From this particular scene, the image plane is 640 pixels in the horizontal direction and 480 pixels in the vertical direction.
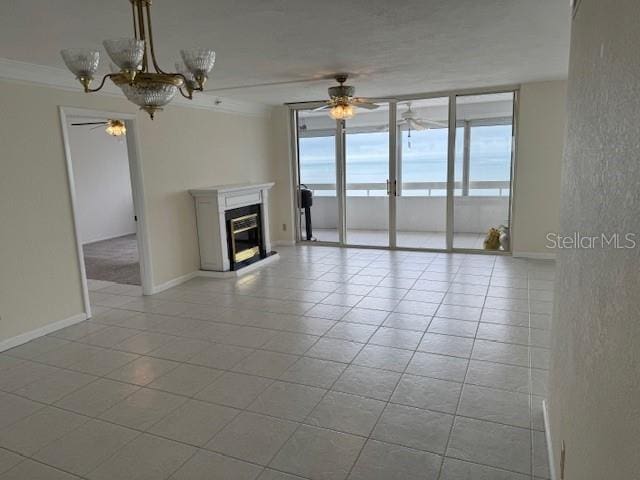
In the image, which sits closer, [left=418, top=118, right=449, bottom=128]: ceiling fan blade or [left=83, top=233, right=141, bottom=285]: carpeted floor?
[left=83, top=233, right=141, bottom=285]: carpeted floor

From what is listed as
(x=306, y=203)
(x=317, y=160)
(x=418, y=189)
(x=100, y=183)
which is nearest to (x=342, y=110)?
(x=317, y=160)

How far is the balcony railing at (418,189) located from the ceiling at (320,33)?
8.55 ft

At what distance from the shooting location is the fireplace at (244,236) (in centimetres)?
585

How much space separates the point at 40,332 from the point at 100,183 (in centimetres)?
561

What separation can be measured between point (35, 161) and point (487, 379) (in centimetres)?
399

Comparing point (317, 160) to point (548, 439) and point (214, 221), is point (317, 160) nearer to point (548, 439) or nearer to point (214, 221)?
point (214, 221)

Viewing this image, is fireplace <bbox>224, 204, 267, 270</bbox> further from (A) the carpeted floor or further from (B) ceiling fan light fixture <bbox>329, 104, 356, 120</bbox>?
(B) ceiling fan light fixture <bbox>329, 104, 356, 120</bbox>

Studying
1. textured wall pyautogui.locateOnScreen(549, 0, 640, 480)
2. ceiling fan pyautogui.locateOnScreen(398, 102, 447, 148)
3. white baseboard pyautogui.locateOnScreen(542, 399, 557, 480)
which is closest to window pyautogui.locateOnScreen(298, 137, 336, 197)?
ceiling fan pyautogui.locateOnScreen(398, 102, 447, 148)

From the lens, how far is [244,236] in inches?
245

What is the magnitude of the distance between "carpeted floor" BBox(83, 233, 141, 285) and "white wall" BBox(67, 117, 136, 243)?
0.33 meters

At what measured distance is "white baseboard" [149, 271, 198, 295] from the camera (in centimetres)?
516

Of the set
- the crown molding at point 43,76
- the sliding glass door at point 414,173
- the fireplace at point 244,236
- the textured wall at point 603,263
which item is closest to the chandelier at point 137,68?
the textured wall at point 603,263

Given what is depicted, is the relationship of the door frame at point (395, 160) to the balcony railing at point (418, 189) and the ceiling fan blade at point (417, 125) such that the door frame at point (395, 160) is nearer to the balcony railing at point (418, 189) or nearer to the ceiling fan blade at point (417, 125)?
the balcony railing at point (418, 189)

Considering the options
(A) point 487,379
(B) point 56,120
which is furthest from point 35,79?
(A) point 487,379
